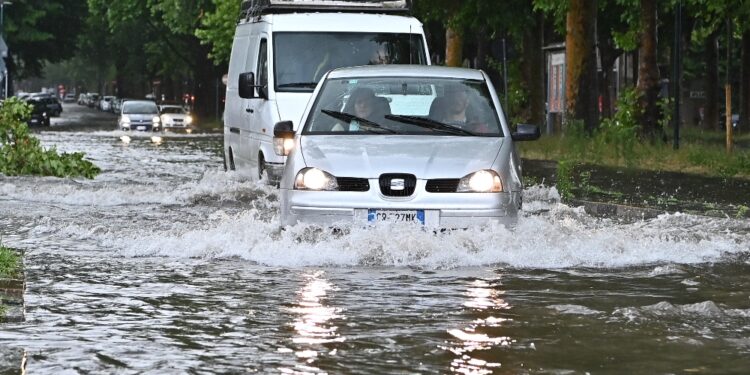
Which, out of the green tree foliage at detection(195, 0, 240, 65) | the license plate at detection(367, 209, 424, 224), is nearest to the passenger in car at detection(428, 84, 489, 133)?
the license plate at detection(367, 209, 424, 224)

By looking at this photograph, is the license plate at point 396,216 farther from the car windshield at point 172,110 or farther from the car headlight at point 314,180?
the car windshield at point 172,110

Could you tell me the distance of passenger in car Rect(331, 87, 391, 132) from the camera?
44.9ft

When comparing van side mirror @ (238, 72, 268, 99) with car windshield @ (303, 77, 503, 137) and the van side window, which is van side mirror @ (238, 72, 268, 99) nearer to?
the van side window

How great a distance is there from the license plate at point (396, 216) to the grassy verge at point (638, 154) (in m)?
12.1

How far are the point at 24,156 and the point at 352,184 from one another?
12760 millimetres

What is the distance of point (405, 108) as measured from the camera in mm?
13930

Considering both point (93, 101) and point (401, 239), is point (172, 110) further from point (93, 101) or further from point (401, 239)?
point (93, 101)

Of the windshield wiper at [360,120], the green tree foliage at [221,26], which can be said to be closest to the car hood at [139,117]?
the green tree foliage at [221,26]

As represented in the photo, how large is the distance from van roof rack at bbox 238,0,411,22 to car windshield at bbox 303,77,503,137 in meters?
7.49

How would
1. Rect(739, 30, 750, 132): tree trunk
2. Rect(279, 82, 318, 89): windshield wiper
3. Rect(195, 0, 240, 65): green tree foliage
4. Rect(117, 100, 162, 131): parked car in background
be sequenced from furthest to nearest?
Rect(195, 0, 240, 65): green tree foliage → Rect(117, 100, 162, 131): parked car in background → Rect(739, 30, 750, 132): tree trunk → Rect(279, 82, 318, 89): windshield wiper

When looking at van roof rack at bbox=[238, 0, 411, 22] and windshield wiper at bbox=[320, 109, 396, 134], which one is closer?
windshield wiper at bbox=[320, 109, 396, 134]

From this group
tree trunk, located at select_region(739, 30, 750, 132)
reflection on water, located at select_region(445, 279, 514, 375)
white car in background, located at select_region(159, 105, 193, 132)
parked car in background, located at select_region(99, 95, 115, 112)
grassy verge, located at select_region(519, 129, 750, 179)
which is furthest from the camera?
parked car in background, located at select_region(99, 95, 115, 112)

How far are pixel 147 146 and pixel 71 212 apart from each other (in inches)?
1000

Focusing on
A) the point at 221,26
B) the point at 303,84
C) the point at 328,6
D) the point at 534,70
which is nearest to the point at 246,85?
the point at 303,84
